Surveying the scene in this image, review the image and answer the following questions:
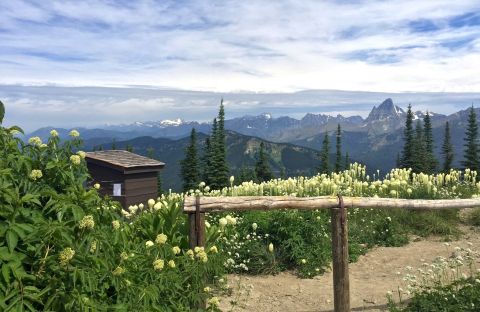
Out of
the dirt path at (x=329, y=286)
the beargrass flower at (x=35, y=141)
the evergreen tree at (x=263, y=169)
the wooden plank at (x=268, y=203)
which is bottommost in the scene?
the evergreen tree at (x=263, y=169)

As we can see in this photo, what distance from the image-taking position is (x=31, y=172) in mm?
3717

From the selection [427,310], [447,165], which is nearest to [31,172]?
[427,310]

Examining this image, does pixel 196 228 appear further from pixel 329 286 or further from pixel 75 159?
pixel 329 286

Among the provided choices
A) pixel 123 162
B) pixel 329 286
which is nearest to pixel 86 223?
pixel 329 286

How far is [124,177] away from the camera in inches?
818

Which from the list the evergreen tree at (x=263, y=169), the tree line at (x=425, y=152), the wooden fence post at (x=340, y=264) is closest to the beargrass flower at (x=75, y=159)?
the wooden fence post at (x=340, y=264)

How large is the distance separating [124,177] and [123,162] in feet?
3.25

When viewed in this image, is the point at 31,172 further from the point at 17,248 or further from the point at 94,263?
the point at 94,263

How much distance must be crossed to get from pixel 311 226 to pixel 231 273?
2073 mm

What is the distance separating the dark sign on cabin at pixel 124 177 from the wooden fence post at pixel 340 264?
15160mm

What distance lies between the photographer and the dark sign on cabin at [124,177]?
67.9ft

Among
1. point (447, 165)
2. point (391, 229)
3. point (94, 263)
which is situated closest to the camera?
point (94, 263)

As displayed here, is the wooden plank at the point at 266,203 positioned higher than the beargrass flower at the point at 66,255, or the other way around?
the beargrass flower at the point at 66,255

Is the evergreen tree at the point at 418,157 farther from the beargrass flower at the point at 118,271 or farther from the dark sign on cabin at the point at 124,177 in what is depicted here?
the beargrass flower at the point at 118,271
